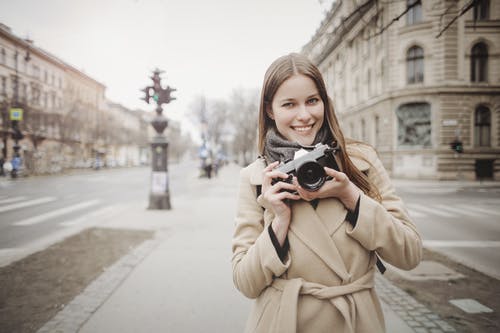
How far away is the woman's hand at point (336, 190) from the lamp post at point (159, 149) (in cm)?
886

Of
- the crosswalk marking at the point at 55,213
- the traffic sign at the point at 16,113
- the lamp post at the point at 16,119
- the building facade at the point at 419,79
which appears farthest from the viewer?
the crosswalk marking at the point at 55,213

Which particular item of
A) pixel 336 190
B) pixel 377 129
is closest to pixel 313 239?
pixel 336 190

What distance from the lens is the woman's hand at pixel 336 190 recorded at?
120 centimetres

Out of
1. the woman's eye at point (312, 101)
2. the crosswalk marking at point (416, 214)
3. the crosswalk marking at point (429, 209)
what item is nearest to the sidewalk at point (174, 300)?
the woman's eye at point (312, 101)

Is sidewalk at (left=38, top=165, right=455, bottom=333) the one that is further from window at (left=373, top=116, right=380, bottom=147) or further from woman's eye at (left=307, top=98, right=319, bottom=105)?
window at (left=373, top=116, right=380, bottom=147)

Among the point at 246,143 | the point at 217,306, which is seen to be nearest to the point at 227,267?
the point at 217,306

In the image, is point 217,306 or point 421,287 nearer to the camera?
point 217,306

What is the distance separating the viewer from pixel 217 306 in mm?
3229

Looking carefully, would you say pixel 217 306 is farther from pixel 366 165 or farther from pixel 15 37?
pixel 15 37

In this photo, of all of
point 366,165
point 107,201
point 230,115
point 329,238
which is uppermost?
point 230,115

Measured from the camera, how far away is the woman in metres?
1.26

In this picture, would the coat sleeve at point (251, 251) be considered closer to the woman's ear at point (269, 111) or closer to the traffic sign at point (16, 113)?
the woman's ear at point (269, 111)

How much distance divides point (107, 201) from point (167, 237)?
7.74 meters

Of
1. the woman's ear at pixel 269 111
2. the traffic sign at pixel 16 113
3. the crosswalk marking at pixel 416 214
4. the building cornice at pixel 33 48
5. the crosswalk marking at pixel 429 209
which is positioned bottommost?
the crosswalk marking at pixel 416 214
